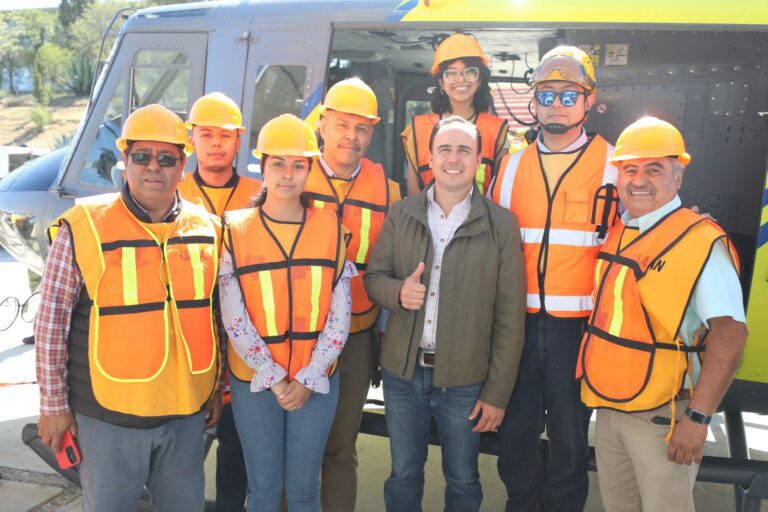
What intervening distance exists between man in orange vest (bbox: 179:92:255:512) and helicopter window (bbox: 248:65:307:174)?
33.2 inches

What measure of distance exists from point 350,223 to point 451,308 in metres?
0.69

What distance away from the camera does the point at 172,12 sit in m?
4.25

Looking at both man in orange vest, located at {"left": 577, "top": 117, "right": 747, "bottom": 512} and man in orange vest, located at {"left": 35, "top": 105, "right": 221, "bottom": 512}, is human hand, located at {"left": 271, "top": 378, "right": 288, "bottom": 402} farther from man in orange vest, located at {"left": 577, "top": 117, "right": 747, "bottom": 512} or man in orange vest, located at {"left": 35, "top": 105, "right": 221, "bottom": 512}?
man in orange vest, located at {"left": 577, "top": 117, "right": 747, "bottom": 512}

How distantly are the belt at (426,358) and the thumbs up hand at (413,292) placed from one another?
0.22m

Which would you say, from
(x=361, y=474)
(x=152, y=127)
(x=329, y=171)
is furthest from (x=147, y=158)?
(x=361, y=474)

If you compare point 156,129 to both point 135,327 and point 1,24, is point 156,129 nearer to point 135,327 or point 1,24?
point 135,327

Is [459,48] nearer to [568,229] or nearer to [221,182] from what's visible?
[568,229]

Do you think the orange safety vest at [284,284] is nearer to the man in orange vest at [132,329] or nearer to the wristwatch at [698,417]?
the man in orange vest at [132,329]

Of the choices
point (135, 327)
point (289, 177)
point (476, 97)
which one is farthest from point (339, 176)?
point (135, 327)

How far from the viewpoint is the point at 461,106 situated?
313 centimetres

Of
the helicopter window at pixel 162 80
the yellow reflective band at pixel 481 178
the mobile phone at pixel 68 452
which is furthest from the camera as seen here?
the helicopter window at pixel 162 80

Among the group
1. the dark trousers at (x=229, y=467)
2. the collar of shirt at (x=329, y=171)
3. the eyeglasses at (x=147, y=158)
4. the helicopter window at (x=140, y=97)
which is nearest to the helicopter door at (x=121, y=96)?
the helicopter window at (x=140, y=97)

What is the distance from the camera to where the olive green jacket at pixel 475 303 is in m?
2.50

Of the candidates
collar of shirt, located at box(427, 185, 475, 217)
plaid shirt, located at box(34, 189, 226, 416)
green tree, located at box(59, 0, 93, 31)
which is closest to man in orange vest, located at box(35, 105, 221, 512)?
plaid shirt, located at box(34, 189, 226, 416)
